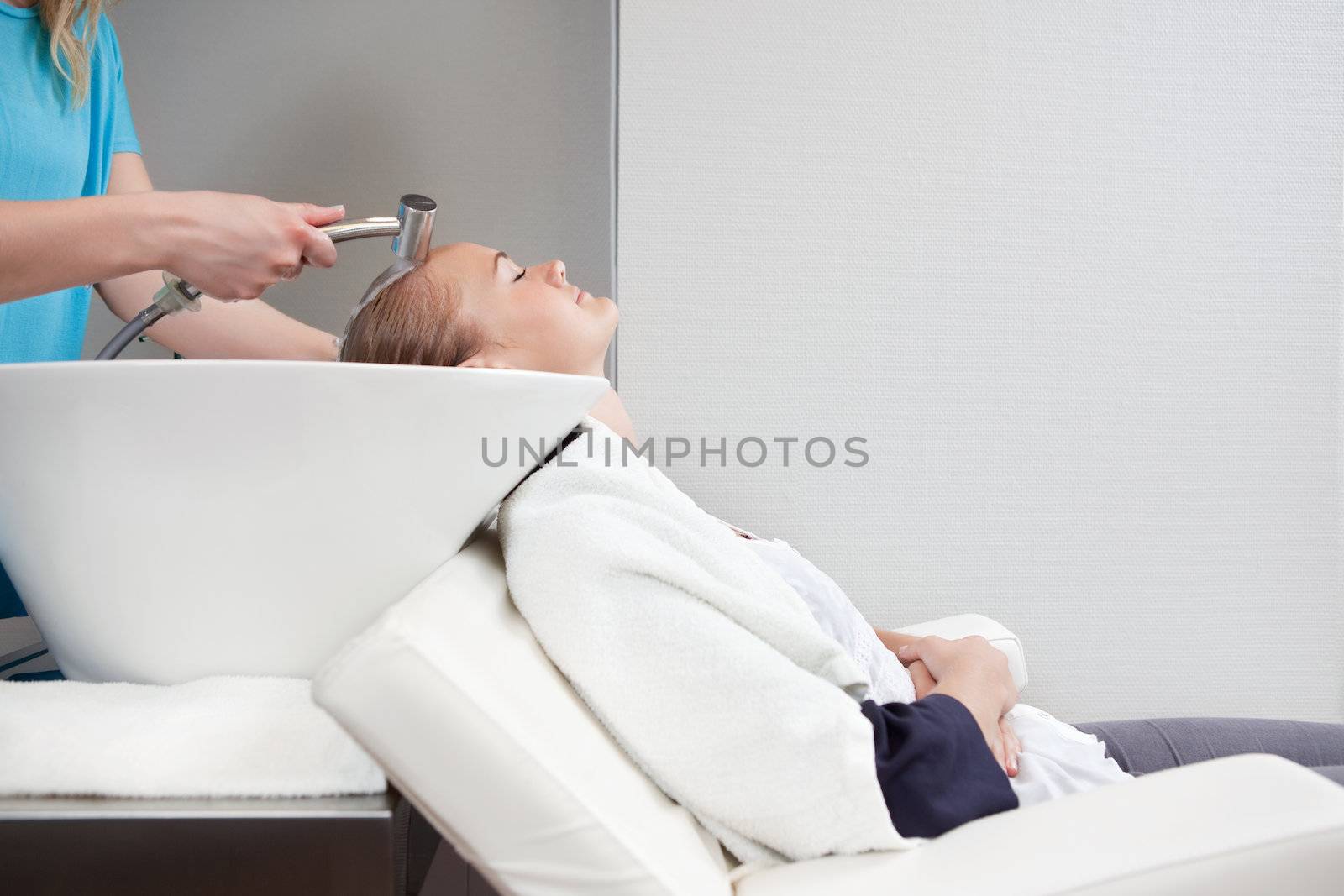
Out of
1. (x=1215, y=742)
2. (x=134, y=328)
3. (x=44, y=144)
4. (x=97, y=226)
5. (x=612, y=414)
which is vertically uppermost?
(x=44, y=144)

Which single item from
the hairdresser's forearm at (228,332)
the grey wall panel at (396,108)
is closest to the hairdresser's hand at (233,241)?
Answer: the hairdresser's forearm at (228,332)

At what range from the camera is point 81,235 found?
0.88 meters

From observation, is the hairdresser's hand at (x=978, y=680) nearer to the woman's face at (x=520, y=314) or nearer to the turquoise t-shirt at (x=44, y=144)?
the woman's face at (x=520, y=314)

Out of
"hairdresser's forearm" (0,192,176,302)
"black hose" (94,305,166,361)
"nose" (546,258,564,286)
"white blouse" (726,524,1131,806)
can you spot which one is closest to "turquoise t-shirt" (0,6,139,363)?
"black hose" (94,305,166,361)

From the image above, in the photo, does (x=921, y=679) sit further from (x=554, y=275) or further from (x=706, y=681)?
(x=554, y=275)

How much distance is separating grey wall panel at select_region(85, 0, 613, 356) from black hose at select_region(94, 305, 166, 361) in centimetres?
82

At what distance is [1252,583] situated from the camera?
169cm

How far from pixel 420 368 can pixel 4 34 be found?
0.99m

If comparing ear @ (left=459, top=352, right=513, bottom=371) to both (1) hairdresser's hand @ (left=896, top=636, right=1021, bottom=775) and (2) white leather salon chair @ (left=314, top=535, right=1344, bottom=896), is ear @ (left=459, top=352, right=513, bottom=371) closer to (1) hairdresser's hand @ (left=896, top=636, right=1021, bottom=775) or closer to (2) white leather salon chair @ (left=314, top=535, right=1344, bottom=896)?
(2) white leather salon chair @ (left=314, top=535, right=1344, bottom=896)

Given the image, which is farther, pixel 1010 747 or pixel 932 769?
pixel 1010 747

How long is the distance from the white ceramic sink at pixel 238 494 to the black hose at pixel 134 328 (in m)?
0.28

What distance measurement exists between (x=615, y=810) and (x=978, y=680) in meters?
0.52

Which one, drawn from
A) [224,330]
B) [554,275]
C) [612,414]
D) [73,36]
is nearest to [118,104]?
[73,36]

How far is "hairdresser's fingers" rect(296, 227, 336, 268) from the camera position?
2.98 feet
